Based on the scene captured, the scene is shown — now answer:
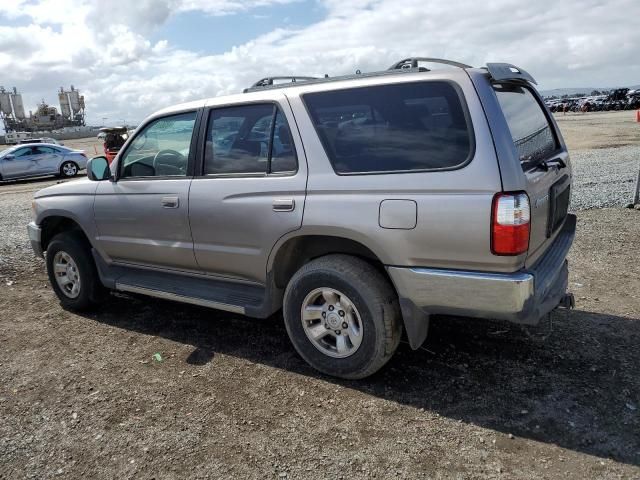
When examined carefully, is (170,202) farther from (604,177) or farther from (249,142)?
(604,177)

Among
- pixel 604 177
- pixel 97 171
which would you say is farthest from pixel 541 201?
pixel 604 177

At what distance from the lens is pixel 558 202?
136 inches

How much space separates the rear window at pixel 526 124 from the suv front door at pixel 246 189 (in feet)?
4.28

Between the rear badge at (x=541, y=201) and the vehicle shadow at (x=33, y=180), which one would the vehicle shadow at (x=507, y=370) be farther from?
the vehicle shadow at (x=33, y=180)

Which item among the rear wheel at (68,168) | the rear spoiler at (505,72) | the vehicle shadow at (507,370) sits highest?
the rear spoiler at (505,72)

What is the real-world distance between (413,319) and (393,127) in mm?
1166

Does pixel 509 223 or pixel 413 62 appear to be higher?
pixel 413 62

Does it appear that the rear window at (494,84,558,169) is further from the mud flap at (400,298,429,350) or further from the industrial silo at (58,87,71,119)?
the industrial silo at (58,87,71,119)

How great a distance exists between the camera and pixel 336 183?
3223 millimetres

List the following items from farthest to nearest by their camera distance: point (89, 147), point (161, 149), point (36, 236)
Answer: point (89, 147)
point (36, 236)
point (161, 149)

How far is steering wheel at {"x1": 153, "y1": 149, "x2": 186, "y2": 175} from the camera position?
4.09 meters

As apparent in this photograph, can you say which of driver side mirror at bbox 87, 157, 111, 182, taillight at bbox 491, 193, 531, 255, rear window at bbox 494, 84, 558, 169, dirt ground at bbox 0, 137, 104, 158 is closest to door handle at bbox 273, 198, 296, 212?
taillight at bbox 491, 193, 531, 255

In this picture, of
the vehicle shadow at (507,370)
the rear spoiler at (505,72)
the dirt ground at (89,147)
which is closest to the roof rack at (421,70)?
the rear spoiler at (505,72)

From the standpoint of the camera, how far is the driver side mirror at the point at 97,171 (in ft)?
14.9
